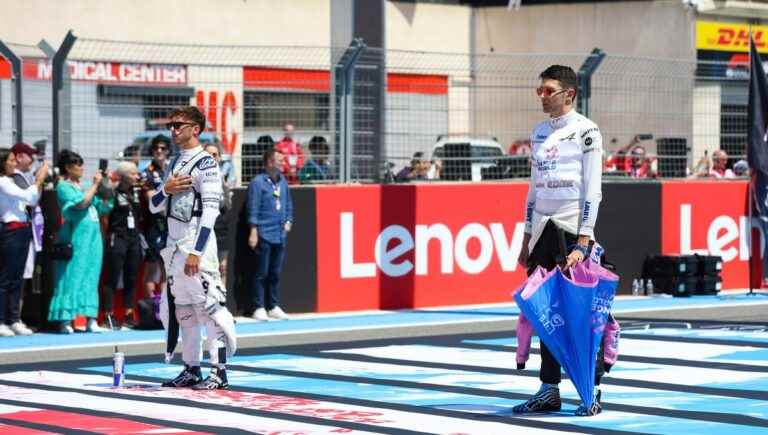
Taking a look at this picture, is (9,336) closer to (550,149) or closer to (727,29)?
(550,149)

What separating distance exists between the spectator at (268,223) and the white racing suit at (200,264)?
230 inches

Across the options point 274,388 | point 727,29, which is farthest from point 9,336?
point 727,29

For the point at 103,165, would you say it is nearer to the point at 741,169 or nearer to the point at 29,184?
the point at 29,184

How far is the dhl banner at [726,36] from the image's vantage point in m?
43.3

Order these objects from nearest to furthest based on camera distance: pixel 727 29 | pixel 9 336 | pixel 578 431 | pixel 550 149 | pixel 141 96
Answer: pixel 578 431
pixel 550 149
pixel 9 336
pixel 141 96
pixel 727 29

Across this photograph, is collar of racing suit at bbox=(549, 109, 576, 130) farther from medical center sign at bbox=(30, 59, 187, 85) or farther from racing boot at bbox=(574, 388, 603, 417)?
medical center sign at bbox=(30, 59, 187, 85)

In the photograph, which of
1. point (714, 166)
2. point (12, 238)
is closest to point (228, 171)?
point (12, 238)

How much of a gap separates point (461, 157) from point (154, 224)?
458 centimetres

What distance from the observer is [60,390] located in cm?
1190

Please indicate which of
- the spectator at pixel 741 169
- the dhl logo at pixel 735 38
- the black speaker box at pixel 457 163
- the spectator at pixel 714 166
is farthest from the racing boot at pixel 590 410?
the dhl logo at pixel 735 38

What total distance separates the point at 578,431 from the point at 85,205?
27.0ft

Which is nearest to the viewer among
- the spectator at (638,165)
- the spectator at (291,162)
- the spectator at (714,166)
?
the spectator at (291,162)

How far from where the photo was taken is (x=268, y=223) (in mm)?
17953

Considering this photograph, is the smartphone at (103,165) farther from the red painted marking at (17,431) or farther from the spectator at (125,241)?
the red painted marking at (17,431)
